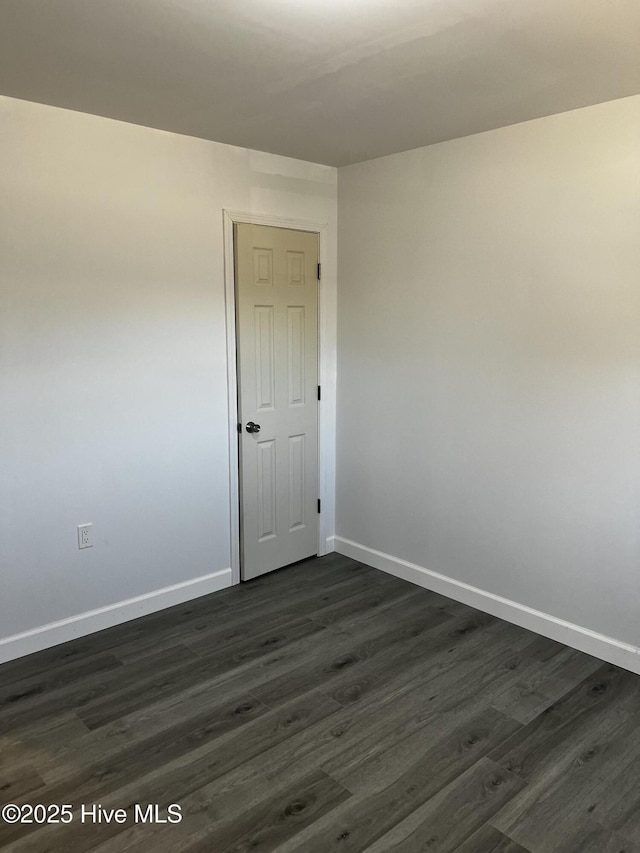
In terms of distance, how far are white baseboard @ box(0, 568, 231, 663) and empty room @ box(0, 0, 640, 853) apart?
17 mm

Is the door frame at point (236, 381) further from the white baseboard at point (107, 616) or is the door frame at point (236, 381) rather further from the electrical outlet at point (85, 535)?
the electrical outlet at point (85, 535)

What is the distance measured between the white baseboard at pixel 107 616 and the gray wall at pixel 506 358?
1.08m

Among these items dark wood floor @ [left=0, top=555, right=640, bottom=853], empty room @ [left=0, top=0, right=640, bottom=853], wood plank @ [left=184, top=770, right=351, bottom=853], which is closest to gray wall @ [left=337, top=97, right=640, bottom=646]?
empty room @ [left=0, top=0, right=640, bottom=853]

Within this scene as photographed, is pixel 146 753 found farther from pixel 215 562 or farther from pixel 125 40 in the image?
pixel 125 40

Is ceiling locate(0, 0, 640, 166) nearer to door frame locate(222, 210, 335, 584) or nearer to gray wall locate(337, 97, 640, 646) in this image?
gray wall locate(337, 97, 640, 646)

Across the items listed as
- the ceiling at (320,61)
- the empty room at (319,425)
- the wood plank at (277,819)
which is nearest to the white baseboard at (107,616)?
the empty room at (319,425)

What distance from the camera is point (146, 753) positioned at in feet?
7.74

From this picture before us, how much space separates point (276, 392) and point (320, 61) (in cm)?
194

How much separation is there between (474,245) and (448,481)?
4.15ft

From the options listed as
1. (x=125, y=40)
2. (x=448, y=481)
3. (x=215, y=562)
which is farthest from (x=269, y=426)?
(x=125, y=40)

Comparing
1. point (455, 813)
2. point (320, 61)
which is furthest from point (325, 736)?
point (320, 61)

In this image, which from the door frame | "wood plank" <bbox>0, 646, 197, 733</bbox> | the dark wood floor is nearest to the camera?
the dark wood floor

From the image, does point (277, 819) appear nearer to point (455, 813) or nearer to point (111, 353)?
point (455, 813)

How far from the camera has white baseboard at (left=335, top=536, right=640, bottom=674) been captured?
2947 mm
